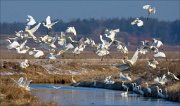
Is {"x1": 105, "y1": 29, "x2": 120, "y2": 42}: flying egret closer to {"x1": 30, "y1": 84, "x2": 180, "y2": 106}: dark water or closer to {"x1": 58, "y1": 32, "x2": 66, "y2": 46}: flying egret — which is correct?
{"x1": 58, "y1": 32, "x2": 66, "y2": 46}: flying egret

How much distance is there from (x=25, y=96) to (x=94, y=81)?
1840 cm

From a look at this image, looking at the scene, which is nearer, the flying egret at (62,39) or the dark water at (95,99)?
the flying egret at (62,39)

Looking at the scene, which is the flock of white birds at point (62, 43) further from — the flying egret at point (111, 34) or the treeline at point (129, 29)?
the treeline at point (129, 29)

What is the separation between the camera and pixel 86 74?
5394 centimetres

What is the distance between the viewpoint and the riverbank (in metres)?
37.6

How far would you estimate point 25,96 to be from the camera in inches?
1025

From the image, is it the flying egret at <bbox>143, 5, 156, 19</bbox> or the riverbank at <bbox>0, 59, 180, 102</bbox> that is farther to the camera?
the riverbank at <bbox>0, 59, 180, 102</bbox>

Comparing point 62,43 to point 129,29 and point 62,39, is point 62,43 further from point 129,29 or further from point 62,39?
point 129,29

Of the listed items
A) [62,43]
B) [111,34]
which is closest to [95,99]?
[111,34]

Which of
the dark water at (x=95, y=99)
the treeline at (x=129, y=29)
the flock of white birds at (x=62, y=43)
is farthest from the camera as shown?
the treeline at (x=129, y=29)

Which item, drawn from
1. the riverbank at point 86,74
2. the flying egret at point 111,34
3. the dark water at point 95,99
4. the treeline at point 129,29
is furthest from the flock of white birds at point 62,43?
the treeline at point 129,29

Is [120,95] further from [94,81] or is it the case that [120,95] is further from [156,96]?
Result: [94,81]

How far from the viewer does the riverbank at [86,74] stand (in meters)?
37.6

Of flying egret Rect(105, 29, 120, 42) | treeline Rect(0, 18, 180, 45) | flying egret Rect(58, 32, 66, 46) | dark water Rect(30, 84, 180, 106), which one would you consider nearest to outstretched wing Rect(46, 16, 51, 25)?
flying egret Rect(58, 32, 66, 46)
